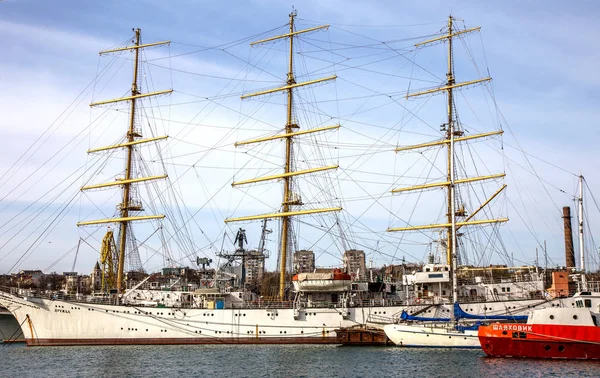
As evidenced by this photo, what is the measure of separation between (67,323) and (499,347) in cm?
3382

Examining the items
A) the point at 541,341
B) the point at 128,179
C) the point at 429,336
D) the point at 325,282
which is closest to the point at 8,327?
the point at 128,179

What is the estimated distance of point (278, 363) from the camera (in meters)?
39.0

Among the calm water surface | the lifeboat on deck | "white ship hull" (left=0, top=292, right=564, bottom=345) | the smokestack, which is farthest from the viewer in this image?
the smokestack

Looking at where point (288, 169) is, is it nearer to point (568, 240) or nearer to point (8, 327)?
point (568, 240)

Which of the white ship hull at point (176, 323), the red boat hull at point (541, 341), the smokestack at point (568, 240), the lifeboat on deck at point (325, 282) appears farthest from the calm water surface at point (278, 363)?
the smokestack at point (568, 240)

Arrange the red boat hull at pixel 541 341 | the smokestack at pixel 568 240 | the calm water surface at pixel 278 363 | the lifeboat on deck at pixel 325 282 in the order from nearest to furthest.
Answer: the calm water surface at pixel 278 363, the red boat hull at pixel 541 341, the lifeboat on deck at pixel 325 282, the smokestack at pixel 568 240

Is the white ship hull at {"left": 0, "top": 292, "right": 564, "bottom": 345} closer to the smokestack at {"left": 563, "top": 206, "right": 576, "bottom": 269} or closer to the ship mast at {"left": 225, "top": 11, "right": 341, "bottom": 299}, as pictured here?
the ship mast at {"left": 225, "top": 11, "right": 341, "bottom": 299}

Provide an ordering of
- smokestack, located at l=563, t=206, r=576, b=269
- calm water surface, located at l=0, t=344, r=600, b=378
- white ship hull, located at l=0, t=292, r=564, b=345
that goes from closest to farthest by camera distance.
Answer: calm water surface, located at l=0, t=344, r=600, b=378, white ship hull, located at l=0, t=292, r=564, b=345, smokestack, located at l=563, t=206, r=576, b=269

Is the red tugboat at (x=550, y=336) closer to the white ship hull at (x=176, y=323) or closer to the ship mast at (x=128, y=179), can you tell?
the white ship hull at (x=176, y=323)

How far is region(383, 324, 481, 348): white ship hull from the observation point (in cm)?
4425

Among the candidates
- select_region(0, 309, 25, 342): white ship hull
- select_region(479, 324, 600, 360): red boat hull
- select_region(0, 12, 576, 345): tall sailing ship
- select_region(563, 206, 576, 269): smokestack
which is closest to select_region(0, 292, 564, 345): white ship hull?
select_region(0, 12, 576, 345): tall sailing ship

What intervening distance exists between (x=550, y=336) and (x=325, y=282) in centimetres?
1805

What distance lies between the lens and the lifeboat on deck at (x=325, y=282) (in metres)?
51.0

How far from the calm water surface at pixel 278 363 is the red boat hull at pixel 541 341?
102cm
